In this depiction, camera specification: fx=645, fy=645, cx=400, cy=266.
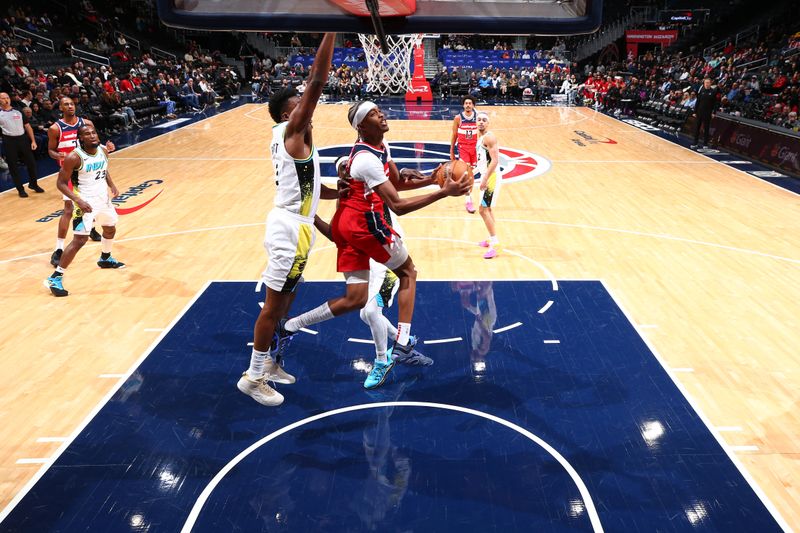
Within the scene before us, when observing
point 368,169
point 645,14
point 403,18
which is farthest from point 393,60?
point 645,14

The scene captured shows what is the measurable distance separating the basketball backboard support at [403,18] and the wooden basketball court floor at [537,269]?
2.84 meters

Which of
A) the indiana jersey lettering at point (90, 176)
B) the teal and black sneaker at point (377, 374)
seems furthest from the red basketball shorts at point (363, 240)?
the indiana jersey lettering at point (90, 176)

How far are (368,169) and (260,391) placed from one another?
1780 mm

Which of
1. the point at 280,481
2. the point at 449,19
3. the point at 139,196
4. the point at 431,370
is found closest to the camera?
the point at 449,19

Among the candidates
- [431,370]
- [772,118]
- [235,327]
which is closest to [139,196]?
[235,327]

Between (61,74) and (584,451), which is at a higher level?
(61,74)

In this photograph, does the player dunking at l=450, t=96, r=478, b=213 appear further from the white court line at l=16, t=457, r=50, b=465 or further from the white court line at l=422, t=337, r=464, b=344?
the white court line at l=16, t=457, r=50, b=465

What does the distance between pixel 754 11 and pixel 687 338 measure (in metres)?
29.4

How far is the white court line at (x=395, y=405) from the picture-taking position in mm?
3545

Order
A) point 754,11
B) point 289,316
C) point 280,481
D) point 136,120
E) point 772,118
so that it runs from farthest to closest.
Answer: point 754,11 → point 136,120 → point 772,118 → point 289,316 → point 280,481

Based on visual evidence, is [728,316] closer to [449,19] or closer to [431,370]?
[431,370]

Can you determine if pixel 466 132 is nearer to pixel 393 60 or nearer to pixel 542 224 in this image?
pixel 542 224

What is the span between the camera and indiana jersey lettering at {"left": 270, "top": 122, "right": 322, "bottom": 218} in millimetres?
4227

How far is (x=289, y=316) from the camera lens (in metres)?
6.08
